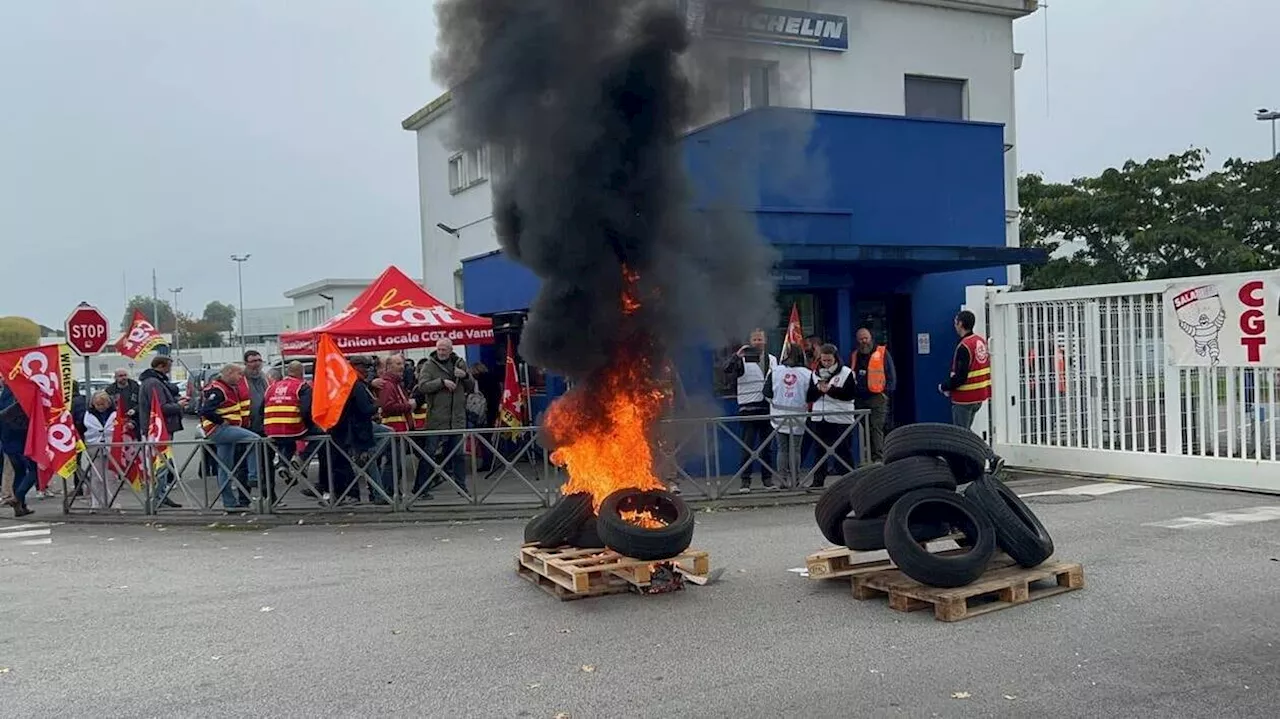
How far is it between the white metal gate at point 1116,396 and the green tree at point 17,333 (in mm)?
32404

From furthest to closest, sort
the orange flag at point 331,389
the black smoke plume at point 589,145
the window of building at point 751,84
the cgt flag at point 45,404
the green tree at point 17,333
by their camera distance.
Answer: the green tree at point 17,333 < the cgt flag at point 45,404 < the orange flag at point 331,389 < the window of building at point 751,84 < the black smoke plume at point 589,145

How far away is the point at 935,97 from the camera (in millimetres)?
18172

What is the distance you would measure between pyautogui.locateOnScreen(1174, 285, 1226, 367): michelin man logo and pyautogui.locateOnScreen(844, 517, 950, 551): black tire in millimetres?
5487

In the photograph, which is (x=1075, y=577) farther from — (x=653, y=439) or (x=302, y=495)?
(x=302, y=495)

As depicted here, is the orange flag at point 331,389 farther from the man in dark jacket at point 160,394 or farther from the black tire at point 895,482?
the black tire at point 895,482

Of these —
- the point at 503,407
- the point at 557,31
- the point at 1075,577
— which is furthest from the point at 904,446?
the point at 503,407

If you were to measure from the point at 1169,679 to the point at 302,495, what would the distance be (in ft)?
30.1

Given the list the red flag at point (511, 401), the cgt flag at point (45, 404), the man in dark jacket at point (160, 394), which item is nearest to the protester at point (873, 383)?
the red flag at point (511, 401)

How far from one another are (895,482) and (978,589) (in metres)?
0.81

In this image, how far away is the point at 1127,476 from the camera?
10.7 m

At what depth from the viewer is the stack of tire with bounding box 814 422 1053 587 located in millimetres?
5906

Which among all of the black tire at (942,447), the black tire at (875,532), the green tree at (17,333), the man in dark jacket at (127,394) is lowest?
the black tire at (875,532)

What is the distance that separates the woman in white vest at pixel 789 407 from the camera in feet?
34.7

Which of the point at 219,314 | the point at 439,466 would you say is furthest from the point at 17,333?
the point at 219,314
